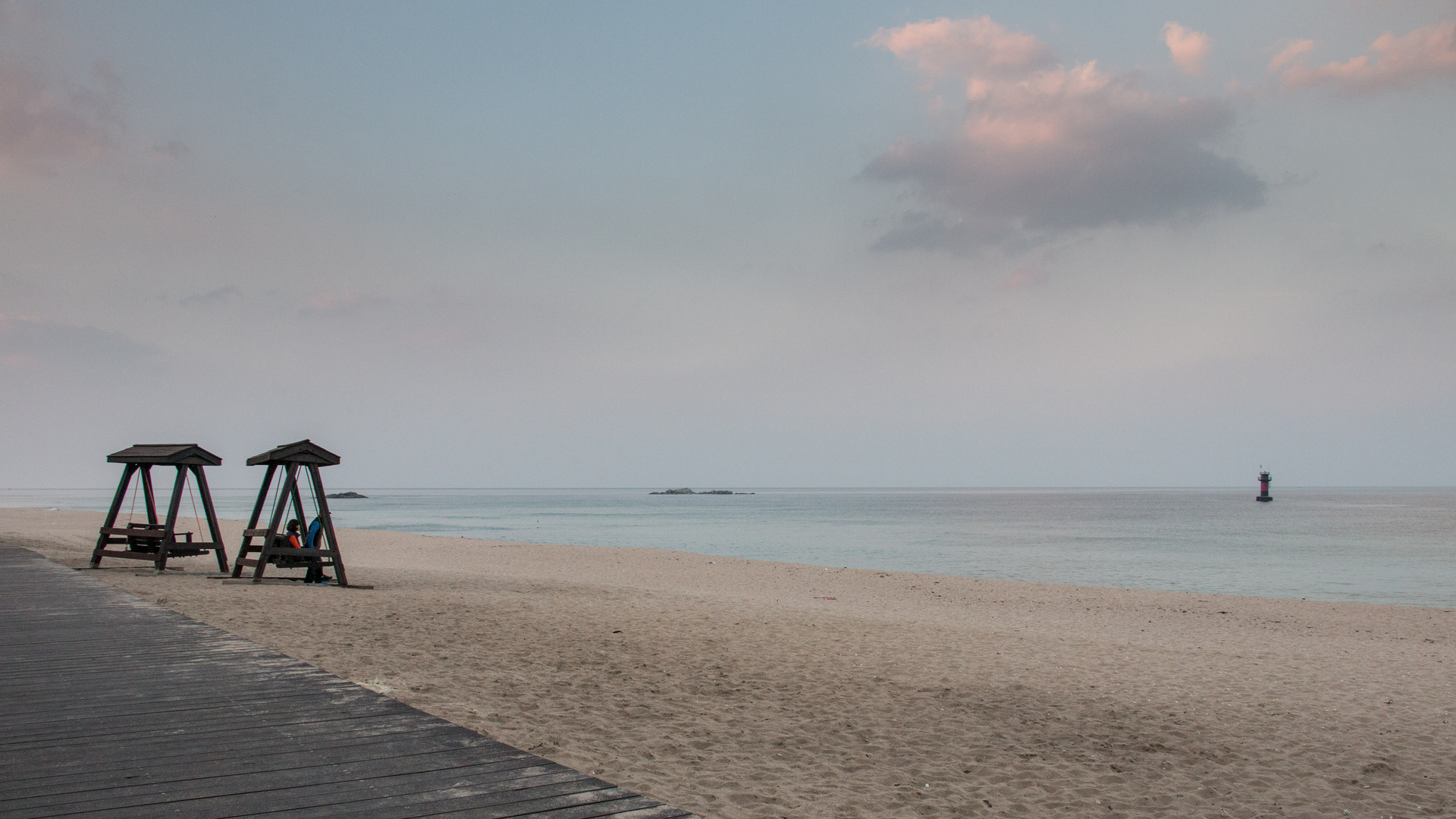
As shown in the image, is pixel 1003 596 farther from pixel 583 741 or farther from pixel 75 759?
pixel 75 759

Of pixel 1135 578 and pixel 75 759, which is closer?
pixel 75 759

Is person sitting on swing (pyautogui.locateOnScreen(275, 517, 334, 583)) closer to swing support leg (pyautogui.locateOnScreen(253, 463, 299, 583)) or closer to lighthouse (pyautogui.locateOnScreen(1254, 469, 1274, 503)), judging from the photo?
swing support leg (pyautogui.locateOnScreen(253, 463, 299, 583))

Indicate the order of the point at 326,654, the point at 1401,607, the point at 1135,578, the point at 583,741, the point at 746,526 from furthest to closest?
the point at 746,526, the point at 1135,578, the point at 1401,607, the point at 326,654, the point at 583,741

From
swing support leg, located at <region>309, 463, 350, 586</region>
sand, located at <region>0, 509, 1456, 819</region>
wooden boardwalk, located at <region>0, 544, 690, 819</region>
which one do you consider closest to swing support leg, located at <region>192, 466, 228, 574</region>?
sand, located at <region>0, 509, 1456, 819</region>

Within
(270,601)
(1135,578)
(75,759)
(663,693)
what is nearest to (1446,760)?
(663,693)

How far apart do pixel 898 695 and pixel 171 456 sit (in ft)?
43.9

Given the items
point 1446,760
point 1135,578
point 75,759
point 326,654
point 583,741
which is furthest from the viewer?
point 1135,578

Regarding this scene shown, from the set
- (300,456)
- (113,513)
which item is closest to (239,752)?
(300,456)

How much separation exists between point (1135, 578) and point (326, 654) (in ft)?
87.7

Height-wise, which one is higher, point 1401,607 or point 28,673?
point 28,673

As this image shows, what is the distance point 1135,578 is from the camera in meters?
28.6

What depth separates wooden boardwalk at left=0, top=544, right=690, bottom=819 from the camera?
366cm

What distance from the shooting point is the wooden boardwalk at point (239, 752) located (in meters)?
3.66

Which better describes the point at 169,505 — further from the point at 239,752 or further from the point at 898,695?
the point at 898,695
